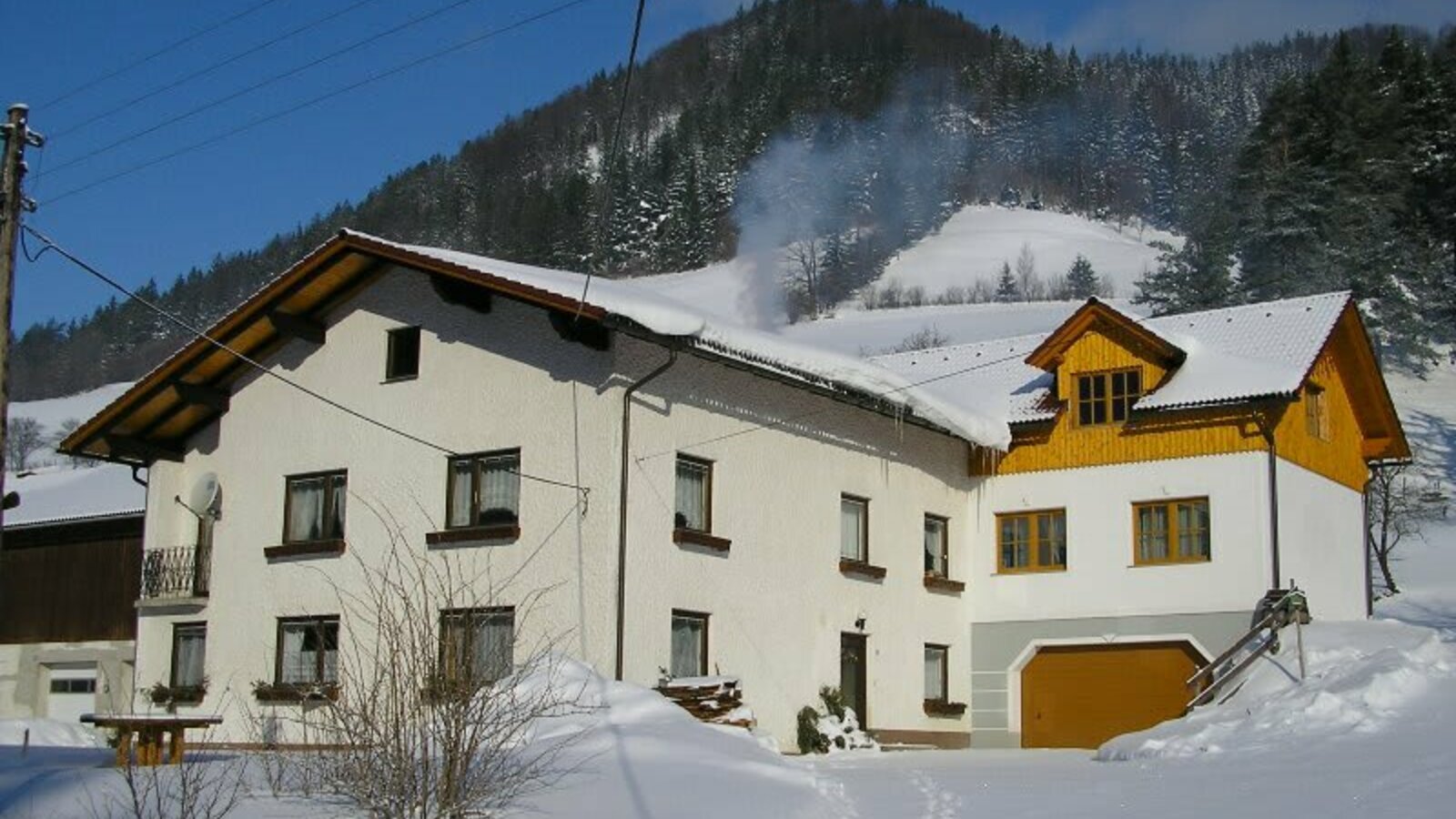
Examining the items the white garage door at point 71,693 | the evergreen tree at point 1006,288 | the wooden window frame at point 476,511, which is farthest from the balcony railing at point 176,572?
the evergreen tree at point 1006,288

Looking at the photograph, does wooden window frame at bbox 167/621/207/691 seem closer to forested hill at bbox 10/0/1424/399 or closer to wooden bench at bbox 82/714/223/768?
wooden bench at bbox 82/714/223/768

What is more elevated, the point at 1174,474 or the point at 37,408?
the point at 37,408

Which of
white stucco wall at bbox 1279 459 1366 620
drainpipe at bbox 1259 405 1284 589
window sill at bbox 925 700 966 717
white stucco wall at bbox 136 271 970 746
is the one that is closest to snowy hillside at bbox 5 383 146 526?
white stucco wall at bbox 136 271 970 746

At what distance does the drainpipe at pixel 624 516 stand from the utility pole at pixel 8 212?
7.63 metres

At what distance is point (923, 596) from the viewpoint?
27.2m

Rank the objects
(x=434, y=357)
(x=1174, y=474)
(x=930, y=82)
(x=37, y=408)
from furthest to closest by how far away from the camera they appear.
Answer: (x=930, y=82) → (x=37, y=408) → (x=1174, y=474) → (x=434, y=357)

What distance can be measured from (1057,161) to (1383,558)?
132677 millimetres

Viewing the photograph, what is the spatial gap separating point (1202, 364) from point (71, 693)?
67.9ft

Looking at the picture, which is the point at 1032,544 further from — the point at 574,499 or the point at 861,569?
the point at 574,499

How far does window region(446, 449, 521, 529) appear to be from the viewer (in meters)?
22.1

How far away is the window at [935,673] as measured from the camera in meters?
27.3

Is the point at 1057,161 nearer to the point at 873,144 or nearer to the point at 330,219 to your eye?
the point at 873,144

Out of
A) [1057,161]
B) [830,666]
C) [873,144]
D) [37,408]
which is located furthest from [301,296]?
[1057,161]

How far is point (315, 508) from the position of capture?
24266 millimetres
